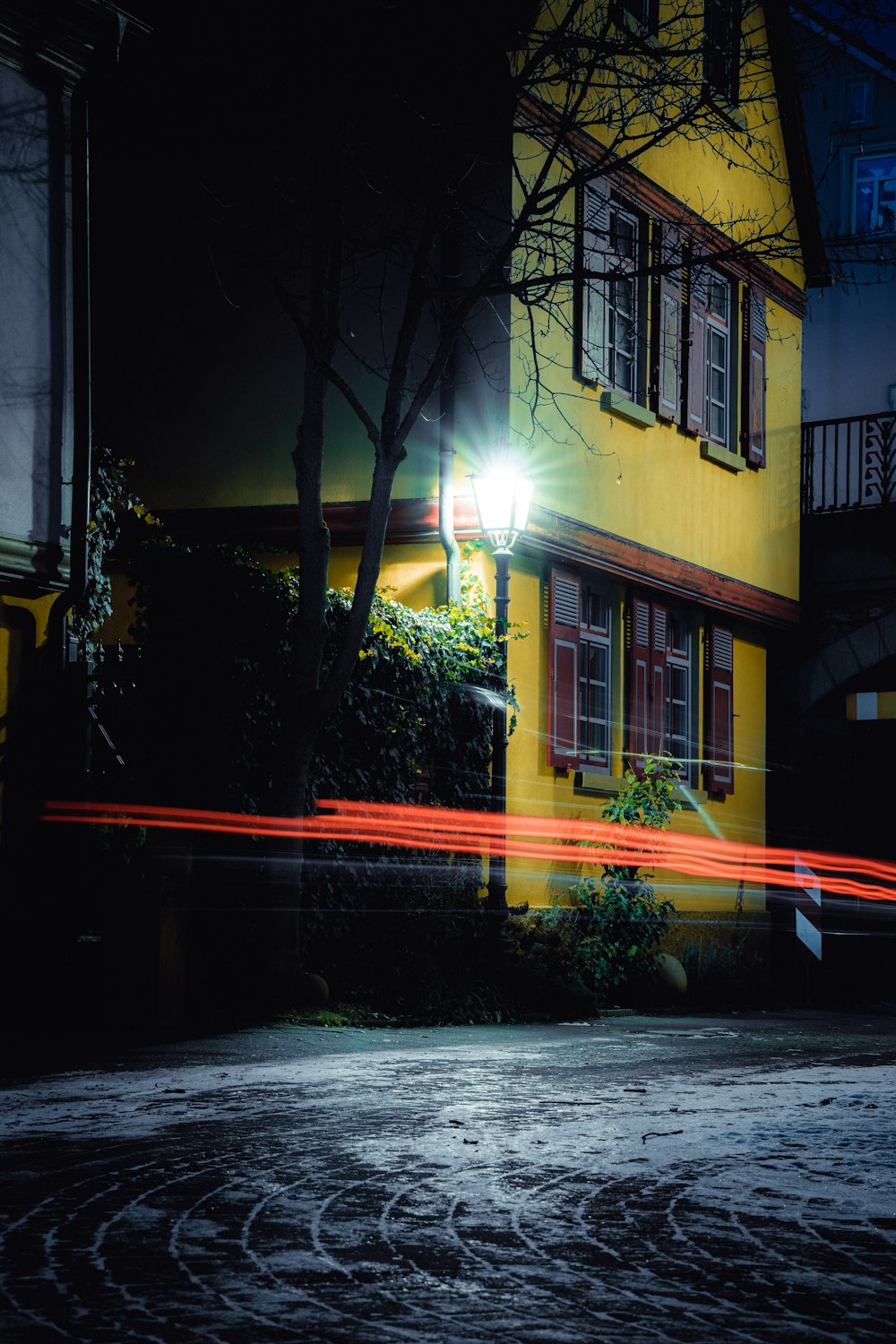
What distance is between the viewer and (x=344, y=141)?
46.6 feet

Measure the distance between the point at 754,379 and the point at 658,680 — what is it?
422 centimetres

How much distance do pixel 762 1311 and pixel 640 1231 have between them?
114 cm

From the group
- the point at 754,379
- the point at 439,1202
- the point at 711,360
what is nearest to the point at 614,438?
the point at 711,360

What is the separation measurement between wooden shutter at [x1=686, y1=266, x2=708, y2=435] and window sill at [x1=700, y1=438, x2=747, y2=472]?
179 mm

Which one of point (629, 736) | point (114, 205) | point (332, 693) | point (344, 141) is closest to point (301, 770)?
point (332, 693)

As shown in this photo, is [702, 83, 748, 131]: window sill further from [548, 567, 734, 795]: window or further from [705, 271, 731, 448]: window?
[548, 567, 734, 795]: window

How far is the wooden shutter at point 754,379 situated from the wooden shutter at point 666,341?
183 cm

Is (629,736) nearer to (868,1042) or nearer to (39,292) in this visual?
(868,1042)

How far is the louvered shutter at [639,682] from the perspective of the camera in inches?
806

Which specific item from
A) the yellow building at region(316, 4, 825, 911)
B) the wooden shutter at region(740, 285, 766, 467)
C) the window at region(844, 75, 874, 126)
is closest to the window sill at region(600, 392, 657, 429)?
the yellow building at region(316, 4, 825, 911)

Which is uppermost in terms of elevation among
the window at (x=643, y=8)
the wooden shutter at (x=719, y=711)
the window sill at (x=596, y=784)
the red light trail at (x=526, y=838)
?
the window at (x=643, y=8)

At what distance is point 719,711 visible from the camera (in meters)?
22.4

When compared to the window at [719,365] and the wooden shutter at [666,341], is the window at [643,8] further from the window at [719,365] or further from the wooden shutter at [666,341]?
the window at [719,365]

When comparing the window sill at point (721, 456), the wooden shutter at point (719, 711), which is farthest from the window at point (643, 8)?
the wooden shutter at point (719, 711)
